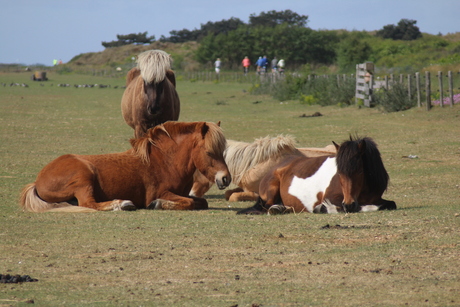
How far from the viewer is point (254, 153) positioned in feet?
36.9

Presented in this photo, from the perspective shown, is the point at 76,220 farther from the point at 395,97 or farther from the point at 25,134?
the point at 395,97

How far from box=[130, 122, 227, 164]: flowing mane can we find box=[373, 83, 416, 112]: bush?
18120mm

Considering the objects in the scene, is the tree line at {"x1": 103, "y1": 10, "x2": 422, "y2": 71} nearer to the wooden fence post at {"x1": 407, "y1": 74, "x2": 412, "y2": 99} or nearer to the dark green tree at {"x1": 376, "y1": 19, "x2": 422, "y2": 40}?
the dark green tree at {"x1": 376, "y1": 19, "x2": 422, "y2": 40}

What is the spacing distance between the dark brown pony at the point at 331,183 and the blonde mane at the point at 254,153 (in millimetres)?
1531

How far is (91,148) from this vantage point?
18.2 m

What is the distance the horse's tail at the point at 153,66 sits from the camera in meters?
12.5

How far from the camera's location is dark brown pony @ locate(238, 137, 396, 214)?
801 centimetres

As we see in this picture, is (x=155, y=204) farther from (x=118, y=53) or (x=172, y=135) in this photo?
(x=118, y=53)

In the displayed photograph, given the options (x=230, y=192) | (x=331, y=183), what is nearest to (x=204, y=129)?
(x=331, y=183)

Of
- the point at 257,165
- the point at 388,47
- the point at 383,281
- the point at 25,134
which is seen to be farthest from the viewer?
the point at 388,47

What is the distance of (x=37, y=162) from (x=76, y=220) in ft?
24.9

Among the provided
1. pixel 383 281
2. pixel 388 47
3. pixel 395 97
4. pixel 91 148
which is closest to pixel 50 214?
pixel 383 281

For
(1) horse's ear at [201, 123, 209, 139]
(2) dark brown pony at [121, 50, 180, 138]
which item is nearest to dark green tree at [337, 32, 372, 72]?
(2) dark brown pony at [121, 50, 180, 138]

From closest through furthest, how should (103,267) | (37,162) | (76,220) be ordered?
(103,267) < (76,220) < (37,162)
